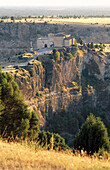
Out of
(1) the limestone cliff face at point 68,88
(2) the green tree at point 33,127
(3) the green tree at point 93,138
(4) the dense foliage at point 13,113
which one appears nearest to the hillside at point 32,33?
(1) the limestone cliff face at point 68,88

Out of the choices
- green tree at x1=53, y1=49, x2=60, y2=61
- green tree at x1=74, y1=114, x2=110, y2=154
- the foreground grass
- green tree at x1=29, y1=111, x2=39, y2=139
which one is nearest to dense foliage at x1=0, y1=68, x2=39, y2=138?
green tree at x1=29, y1=111, x2=39, y2=139

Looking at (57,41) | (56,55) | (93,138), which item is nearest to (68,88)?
(56,55)

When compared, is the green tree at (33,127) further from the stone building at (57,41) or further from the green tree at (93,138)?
the stone building at (57,41)

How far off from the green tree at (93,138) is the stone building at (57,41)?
102ft

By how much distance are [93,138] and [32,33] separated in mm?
65450

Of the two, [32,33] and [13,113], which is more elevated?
[32,33]

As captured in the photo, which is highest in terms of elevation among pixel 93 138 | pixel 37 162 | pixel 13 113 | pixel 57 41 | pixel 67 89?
pixel 57 41

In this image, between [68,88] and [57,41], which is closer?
[68,88]

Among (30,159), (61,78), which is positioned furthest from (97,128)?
(61,78)

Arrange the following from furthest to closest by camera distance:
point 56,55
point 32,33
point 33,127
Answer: point 32,33, point 56,55, point 33,127

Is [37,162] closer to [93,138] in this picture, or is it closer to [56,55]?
[93,138]

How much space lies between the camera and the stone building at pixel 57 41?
4897 cm

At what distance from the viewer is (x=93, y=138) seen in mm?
19219

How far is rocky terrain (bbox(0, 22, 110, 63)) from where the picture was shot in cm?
7362
